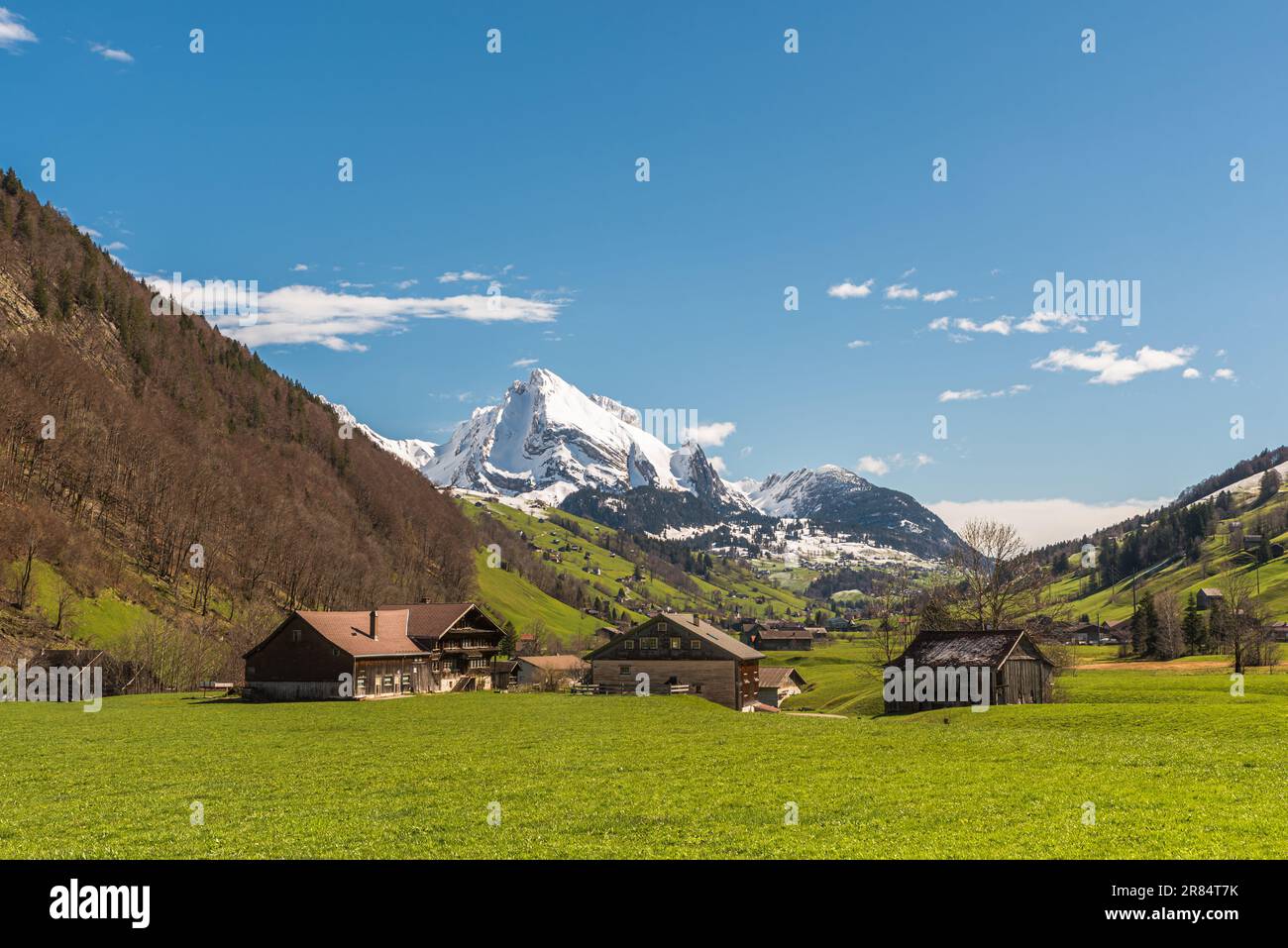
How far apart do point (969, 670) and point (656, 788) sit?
2008 inches

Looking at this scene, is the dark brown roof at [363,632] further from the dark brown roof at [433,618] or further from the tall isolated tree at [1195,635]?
the tall isolated tree at [1195,635]

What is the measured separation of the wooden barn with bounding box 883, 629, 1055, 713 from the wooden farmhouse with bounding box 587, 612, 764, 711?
20.5m

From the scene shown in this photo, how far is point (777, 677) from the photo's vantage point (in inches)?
5044

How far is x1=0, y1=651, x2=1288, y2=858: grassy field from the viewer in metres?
22.2

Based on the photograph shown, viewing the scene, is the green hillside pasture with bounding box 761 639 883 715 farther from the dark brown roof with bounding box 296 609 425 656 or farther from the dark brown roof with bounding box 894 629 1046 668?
the dark brown roof with bounding box 296 609 425 656

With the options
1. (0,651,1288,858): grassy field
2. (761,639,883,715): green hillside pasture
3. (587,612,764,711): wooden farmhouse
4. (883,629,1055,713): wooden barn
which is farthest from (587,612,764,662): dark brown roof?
(0,651,1288,858): grassy field

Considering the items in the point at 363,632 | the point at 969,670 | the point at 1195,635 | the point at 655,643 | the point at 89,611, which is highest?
the point at 89,611

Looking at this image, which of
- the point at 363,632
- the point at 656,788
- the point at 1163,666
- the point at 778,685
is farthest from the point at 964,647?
the point at 1163,666

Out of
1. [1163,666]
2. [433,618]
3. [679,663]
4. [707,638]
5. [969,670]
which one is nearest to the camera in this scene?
[969,670]

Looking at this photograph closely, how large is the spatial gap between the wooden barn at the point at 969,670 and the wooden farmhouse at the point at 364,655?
152ft

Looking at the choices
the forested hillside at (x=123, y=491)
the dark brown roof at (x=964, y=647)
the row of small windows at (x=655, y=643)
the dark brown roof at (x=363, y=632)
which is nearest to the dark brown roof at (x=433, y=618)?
the dark brown roof at (x=363, y=632)

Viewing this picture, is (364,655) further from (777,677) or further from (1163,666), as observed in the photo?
(1163,666)

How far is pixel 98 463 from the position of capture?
468 feet

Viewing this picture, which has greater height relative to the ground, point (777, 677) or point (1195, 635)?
point (1195, 635)
